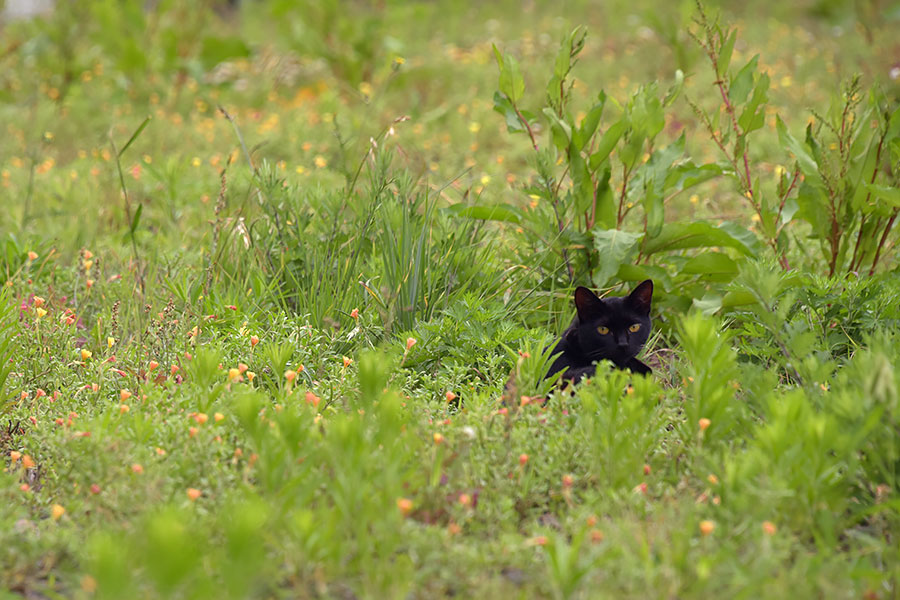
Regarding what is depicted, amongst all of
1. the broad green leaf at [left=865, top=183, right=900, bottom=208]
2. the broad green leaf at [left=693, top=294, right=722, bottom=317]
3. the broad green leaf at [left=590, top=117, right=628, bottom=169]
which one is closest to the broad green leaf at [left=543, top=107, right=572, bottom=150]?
the broad green leaf at [left=590, top=117, right=628, bottom=169]

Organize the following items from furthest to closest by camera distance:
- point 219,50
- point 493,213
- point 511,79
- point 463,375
Result: point 219,50
point 493,213
point 511,79
point 463,375

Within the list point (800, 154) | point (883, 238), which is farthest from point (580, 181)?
point (883, 238)

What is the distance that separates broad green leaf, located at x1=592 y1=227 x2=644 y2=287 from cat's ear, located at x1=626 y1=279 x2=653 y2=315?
26 cm

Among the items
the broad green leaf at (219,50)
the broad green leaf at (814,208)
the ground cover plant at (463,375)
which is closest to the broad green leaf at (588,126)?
the ground cover plant at (463,375)

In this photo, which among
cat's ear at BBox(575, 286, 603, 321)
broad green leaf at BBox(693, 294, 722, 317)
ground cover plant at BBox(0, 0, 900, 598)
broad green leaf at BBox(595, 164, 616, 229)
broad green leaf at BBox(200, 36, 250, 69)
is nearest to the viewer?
ground cover plant at BBox(0, 0, 900, 598)

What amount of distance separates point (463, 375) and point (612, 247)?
0.89m

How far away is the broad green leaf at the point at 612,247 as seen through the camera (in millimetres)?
3664

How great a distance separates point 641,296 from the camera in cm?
344

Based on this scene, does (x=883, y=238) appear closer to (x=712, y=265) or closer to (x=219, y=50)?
(x=712, y=265)

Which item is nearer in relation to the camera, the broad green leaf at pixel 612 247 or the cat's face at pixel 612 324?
the cat's face at pixel 612 324

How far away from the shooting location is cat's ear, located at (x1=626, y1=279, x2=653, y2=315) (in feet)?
11.2

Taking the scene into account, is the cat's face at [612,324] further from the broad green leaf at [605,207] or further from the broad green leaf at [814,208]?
the broad green leaf at [814,208]

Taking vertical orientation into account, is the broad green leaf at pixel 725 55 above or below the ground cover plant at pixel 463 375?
above

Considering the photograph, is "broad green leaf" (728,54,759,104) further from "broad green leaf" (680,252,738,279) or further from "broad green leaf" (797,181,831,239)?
"broad green leaf" (680,252,738,279)
